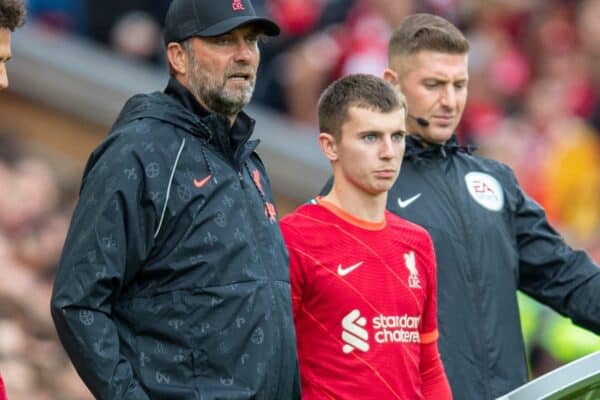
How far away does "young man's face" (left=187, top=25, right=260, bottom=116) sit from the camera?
551 cm

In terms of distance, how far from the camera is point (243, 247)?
538 cm

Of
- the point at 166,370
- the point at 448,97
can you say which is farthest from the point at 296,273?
the point at 448,97

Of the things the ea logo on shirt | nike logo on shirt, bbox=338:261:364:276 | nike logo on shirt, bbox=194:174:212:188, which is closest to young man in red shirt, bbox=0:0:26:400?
nike logo on shirt, bbox=194:174:212:188

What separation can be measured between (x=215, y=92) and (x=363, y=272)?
79 centimetres

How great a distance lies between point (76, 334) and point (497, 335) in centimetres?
181

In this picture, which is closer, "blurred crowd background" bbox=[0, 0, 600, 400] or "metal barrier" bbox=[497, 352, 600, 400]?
"metal barrier" bbox=[497, 352, 600, 400]

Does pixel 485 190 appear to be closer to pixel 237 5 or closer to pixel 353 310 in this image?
pixel 353 310

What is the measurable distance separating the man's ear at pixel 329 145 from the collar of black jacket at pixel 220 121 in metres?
0.50

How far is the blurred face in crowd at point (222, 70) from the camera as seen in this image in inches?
217

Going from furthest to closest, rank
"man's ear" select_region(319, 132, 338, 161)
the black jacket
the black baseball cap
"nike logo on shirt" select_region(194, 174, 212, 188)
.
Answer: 1. the black jacket
2. "man's ear" select_region(319, 132, 338, 161)
3. the black baseball cap
4. "nike logo on shirt" select_region(194, 174, 212, 188)

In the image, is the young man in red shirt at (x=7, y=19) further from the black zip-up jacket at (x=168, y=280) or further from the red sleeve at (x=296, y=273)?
the red sleeve at (x=296, y=273)

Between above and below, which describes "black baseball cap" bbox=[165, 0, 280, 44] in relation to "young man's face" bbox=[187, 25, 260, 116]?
above

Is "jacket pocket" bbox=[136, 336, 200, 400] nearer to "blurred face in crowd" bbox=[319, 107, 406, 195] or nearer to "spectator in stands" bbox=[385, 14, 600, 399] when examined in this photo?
"blurred face in crowd" bbox=[319, 107, 406, 195]

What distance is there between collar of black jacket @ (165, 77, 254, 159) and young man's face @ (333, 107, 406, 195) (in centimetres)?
48
